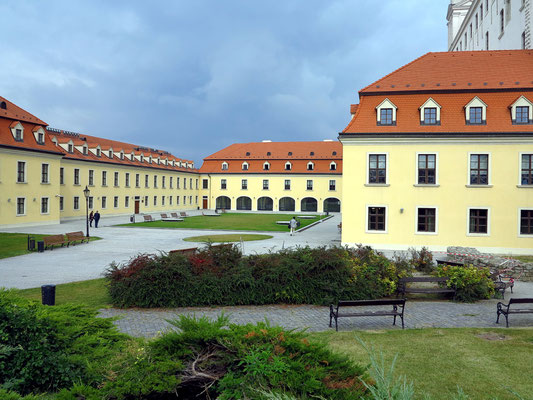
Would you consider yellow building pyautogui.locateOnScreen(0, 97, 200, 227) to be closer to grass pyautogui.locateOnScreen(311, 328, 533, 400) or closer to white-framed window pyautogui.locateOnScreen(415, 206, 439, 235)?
white-framed window pyautogui.locateOnScreen(415, 206, 439, 235)

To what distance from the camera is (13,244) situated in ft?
80.4

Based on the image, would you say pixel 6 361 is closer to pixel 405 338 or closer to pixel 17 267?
pixel 405 338

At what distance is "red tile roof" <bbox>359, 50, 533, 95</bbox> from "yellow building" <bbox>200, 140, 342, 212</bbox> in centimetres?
3651

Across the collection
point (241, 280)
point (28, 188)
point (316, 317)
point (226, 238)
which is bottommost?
point (316, 317)

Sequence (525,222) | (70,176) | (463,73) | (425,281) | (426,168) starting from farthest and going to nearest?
(70,176)
(463,73)
(426,168)
(525,222)
(425,281)

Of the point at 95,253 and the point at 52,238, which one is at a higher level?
the point at 52,238

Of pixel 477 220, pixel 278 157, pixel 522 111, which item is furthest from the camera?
pixel 278 157

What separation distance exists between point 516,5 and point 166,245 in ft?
101

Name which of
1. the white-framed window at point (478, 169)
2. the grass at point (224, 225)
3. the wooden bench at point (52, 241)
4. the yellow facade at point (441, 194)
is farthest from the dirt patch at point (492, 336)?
the grass at point (224, 225)

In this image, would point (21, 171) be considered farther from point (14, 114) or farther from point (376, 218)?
point (376, 218)

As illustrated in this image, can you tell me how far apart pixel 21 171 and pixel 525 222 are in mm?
38658

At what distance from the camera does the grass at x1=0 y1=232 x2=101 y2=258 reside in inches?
834

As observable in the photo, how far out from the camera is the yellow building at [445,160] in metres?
23.2

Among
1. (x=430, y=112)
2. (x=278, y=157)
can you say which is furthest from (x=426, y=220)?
(x=278, y=157)
